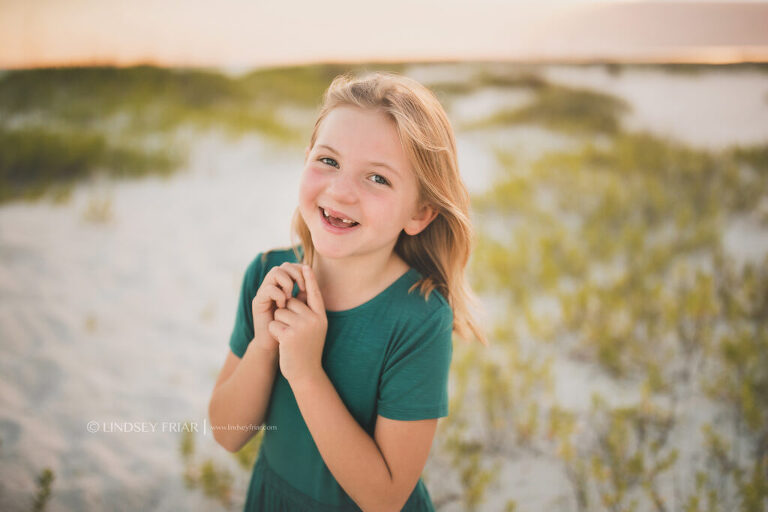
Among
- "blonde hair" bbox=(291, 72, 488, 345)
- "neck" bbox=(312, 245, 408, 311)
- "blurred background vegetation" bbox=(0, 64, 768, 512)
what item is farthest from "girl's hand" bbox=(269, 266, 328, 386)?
"blurred background vegetation" bbox=(0, 64, 768, 512)

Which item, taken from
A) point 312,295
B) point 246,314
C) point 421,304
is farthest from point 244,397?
point 421,304

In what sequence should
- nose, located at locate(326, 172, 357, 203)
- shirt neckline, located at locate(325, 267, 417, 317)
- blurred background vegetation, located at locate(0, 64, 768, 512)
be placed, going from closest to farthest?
1. nose, located at locate(326, 172, 357, 203)
2. shirt neckline, located at locate(325, 267, 417, 317)
3. blurred background vegetation, located at locate(0, 64, 768, 512)

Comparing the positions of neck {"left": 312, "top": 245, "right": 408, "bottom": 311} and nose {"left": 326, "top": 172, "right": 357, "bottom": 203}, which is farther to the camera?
neck {"left": 312, "top": 245, "right": 408, "bottom": 311}

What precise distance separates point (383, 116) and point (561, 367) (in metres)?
2.46

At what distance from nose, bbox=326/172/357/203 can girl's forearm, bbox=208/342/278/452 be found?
1.21 ft

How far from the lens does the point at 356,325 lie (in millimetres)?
1105

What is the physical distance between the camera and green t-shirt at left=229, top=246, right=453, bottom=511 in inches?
41.4

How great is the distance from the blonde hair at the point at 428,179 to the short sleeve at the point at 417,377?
108mm

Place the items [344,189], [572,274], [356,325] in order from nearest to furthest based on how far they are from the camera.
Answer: [344,189] < [356,325] < [572,274]

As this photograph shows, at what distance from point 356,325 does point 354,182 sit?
318 millimetres

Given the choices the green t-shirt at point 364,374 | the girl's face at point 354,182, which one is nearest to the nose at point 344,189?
the girl's face at point 354,182

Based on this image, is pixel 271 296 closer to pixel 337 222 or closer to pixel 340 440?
pixel 337 222

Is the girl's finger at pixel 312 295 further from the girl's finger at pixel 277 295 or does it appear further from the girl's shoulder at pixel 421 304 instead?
the girl's shoulder at pixel 421 304

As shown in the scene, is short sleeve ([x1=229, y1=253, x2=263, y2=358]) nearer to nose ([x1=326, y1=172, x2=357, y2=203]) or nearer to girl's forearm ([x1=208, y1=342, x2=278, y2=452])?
girl's forearm ([x1=208, y1=342, x2=278, y2=452])
